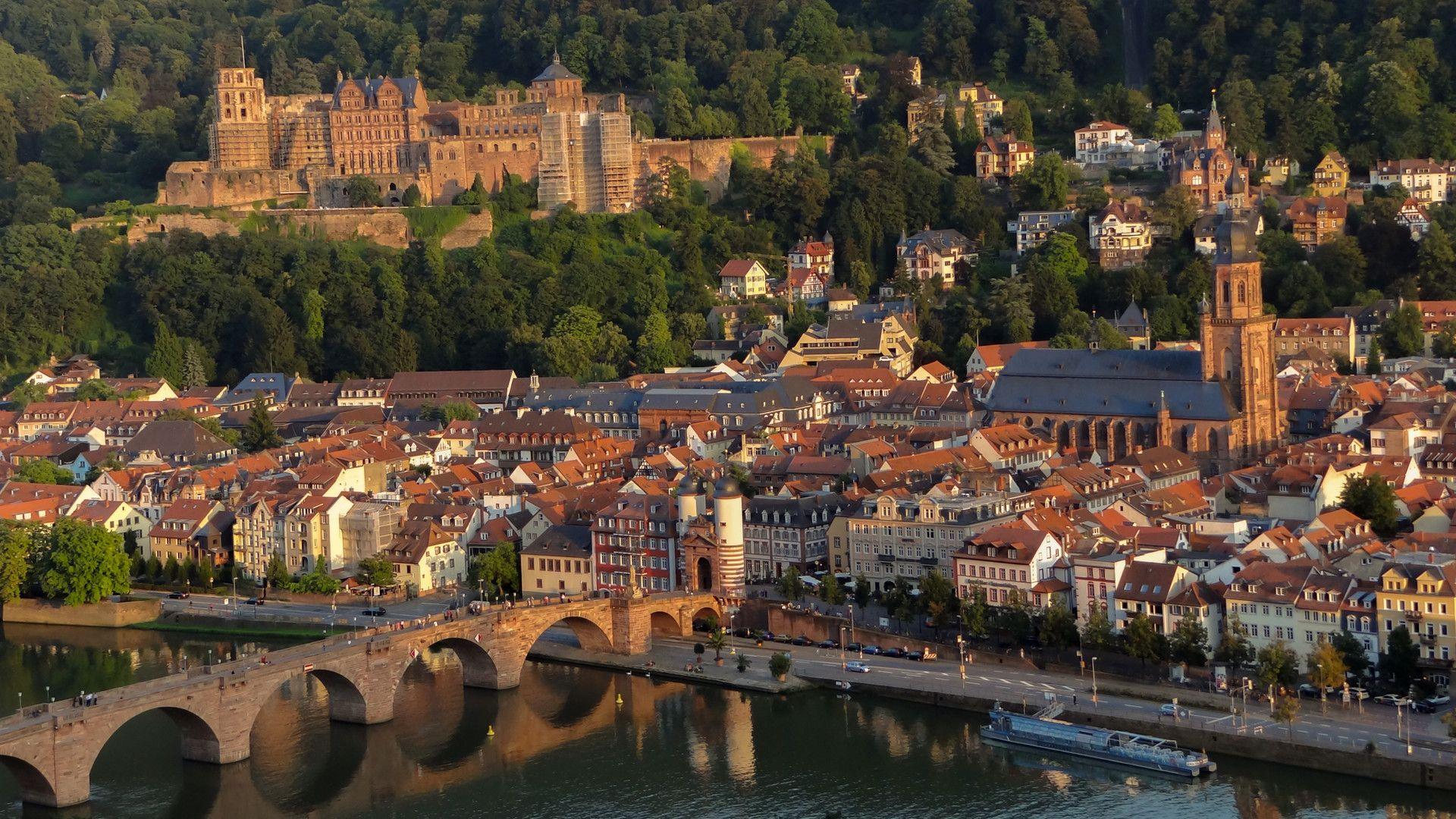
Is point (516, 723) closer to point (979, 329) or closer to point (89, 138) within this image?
point (979, 329)

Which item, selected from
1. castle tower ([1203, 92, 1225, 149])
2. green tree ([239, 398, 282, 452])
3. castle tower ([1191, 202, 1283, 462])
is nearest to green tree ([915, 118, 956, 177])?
castle tower ([1203, 92, 1225, 149])

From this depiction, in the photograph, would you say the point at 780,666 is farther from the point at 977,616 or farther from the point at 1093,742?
the point at 1093,742

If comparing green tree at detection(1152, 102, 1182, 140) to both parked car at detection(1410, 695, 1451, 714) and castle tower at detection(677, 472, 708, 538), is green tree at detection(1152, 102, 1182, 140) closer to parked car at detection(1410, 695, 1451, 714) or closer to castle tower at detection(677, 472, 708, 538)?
castle tower at detection(677, 472, 708, 538)

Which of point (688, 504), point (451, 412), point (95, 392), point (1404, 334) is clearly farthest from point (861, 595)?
point (95, 392)

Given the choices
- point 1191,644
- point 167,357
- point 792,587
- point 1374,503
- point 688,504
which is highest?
point 167,357

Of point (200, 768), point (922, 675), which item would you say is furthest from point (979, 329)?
point (200, 768)

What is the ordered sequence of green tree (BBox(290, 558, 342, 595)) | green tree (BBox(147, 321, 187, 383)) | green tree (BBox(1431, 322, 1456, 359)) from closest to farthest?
green tree (BBox(290, 558, 342, 595)) < green tree (BBox(1431, 322, 1456, 359)) < green tree (BBox(147, 321, 187, 383))

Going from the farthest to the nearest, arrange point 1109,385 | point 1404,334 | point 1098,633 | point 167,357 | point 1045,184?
1. point 1045,184
2. point 167,357
3. point 1404,334
4. point 1109,385
5. point 1098,633
